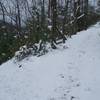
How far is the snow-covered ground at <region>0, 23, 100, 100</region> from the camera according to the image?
649 cm

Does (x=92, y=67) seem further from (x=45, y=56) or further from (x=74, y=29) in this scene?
(x=74, y=29)

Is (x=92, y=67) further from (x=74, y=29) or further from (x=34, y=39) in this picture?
(x=74, y=29)

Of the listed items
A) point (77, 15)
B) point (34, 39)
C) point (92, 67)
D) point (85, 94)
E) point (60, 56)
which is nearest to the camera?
point (85, 94)

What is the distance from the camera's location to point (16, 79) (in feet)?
25.6

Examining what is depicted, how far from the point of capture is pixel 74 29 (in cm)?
1403

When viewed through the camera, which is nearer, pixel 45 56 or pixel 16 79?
pixel 16 79

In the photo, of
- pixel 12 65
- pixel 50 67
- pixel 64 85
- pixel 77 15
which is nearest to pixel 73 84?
pixel 64 85

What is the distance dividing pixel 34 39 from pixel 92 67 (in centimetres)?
358

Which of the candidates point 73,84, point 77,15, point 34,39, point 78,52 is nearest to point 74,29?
point 77,15

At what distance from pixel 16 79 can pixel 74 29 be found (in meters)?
6.88

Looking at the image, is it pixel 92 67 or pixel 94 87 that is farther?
pixel 92 67

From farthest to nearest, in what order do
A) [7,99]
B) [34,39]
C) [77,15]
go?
[77,15]
[34,39]
[7,99]

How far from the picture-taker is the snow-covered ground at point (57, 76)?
256 inches

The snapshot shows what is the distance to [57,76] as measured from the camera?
7367 mm
